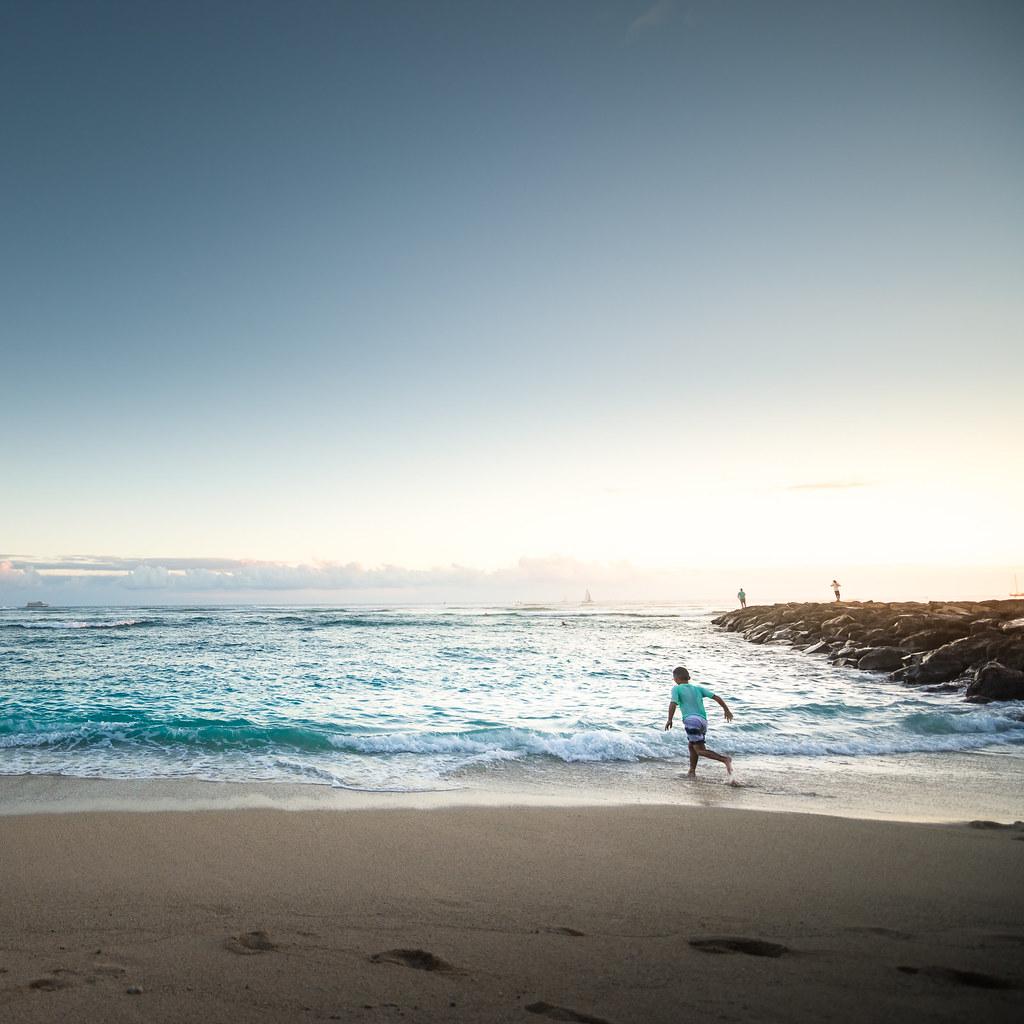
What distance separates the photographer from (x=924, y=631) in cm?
2289

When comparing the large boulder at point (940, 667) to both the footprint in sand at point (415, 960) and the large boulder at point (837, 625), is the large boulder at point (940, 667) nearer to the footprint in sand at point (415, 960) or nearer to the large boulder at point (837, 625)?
the large boulder at point (837, 625)

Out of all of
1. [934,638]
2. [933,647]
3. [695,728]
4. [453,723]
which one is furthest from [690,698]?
[934,638]

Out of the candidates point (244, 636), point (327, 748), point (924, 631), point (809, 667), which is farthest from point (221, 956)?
point (244, 636)

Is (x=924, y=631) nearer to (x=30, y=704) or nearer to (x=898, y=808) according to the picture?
(x=898, y=808)

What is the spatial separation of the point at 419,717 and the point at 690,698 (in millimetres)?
6150

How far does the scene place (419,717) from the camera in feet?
43.2

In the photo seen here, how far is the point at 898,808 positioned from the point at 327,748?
8.91 meters

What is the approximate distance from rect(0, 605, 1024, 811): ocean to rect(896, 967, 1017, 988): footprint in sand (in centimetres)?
490

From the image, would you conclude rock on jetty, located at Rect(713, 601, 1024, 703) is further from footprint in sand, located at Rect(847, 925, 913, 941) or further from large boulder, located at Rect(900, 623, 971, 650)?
footprint in sand, located at Rect(847, 925, 913, 941)

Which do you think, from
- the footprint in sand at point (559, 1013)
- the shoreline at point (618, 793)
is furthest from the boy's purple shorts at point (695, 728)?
the footprint in sand at point (559, 1013)

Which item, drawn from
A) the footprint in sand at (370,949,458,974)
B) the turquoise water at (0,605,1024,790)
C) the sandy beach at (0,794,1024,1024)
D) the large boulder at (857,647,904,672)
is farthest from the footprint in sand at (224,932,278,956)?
the large boulder at (857,647,904,672)

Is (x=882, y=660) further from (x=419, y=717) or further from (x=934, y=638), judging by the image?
(x=419, y=717)

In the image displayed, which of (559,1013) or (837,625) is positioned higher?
(559,1013)

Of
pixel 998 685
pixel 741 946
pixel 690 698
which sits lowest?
pixel 998 685
